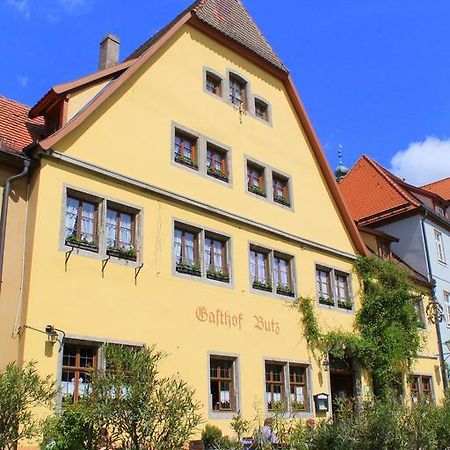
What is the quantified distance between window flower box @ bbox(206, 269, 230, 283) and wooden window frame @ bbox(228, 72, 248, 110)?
20.1 ft

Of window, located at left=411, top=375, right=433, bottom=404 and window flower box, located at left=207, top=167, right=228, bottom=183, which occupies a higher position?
window flower box, located at left=207, top=167, right=228, bottom=183

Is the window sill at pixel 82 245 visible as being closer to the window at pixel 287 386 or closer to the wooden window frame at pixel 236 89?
the window at pixel 287 386

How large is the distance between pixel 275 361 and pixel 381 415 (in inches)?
283

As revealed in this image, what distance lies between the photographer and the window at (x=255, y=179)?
20.6 meters


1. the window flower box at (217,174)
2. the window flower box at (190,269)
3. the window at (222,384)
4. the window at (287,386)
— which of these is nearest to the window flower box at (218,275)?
the window flower box at (190,269)

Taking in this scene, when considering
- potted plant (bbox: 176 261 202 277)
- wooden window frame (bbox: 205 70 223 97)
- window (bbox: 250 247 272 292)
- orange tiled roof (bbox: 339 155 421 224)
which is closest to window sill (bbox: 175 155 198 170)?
potted plant (bbox: 176 261 202 277)

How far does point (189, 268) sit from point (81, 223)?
3463 mm

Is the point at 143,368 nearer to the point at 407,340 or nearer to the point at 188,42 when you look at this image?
the point at 188,42

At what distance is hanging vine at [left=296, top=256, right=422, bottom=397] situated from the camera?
21.0m

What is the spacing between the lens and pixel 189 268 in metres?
17.2

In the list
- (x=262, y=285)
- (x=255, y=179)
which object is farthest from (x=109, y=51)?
(x=262, y=285)

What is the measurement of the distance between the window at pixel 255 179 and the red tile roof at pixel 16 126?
6.82 m

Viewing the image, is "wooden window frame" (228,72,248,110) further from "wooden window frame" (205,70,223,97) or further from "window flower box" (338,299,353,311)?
"window flower box" (338,299,353,311)

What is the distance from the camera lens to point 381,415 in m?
12.0
